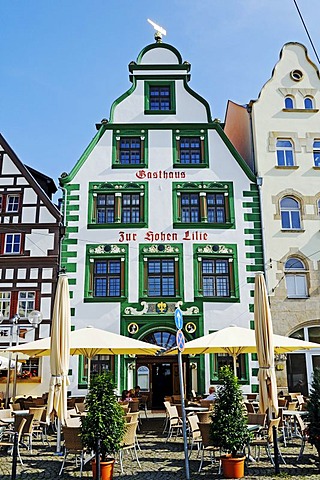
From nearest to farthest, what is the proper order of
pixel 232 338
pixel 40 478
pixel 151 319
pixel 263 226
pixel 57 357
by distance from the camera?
pixel 40 478, pixel 57 357, pixel 232 338, pixel 151 319, pixel 263 226

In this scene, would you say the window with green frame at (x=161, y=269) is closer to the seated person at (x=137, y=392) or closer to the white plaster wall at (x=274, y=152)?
the seated person at (x=137, y=392)

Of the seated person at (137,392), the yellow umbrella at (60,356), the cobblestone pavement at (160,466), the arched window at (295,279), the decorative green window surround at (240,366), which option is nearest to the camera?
the cobblestone pavement at (160,466)

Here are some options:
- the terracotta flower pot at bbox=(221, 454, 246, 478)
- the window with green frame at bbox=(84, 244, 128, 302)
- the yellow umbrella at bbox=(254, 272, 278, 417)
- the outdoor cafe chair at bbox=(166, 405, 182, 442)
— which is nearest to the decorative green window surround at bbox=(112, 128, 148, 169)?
the window with green frame at bbox=(84, 244, 128, 302)

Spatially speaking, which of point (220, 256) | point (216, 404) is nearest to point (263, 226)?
point (220, 256)

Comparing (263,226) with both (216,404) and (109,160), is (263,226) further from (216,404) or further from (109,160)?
(216,404)

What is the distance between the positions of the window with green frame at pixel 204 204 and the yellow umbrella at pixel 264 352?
28.2 feet

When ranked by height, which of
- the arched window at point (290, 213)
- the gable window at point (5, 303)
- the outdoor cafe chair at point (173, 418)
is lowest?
the outdoor cafe chair at point (173, 418)

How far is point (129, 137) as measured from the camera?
70.7ft

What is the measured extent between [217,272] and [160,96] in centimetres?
793

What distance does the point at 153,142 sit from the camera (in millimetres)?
21469

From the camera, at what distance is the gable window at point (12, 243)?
20.0 metres

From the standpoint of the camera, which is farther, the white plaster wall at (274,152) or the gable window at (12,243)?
the white plaster wall at (274,152)

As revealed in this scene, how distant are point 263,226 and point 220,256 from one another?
213cm

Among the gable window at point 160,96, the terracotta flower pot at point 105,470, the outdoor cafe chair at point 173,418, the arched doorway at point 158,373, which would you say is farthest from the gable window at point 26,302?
the terracotta flower pot at point 105,470
